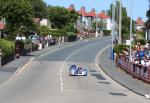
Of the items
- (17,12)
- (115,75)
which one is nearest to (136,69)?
(115,75)

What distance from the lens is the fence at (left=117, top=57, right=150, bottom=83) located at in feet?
126

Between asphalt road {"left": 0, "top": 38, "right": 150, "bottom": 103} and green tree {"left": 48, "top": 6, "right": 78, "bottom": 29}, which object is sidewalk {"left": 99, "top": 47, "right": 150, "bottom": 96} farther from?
green tree {"left": 48, "top": 6, "right": 78, "bottom": 29}

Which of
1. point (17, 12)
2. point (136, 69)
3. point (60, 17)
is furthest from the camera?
point (60, 17)

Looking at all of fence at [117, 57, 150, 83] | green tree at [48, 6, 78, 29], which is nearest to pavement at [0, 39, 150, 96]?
fence at [117, 57, 150, 83]

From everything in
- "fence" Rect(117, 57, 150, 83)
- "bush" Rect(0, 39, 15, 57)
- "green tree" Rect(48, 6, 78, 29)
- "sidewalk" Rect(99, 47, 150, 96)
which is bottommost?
"sidewalk" Rect(99, 47, 150, 96)

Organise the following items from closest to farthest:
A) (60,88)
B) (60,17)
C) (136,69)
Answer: (60,88) < (136,69) < (60,17)

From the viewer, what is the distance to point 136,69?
4253 centimetres

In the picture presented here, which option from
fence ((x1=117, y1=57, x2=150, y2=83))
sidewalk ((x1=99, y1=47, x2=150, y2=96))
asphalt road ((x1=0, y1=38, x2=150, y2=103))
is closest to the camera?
asphalt road ((x1=0, y1=38, x2=150, y2=103))

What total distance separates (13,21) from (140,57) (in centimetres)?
2705

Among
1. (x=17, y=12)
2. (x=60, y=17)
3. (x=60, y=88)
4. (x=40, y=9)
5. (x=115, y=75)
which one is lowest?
(x=115, y=75)

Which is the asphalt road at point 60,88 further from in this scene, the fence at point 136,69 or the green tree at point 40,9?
the green tree at point 40,9

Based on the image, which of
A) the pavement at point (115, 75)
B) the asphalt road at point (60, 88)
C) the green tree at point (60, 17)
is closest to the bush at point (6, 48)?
the pavement at point (115, 75)

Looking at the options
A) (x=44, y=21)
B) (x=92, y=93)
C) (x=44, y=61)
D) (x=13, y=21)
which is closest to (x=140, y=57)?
(x=92, y=93)

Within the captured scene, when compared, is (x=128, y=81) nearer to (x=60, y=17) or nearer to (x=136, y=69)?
(x=136, y=69)
